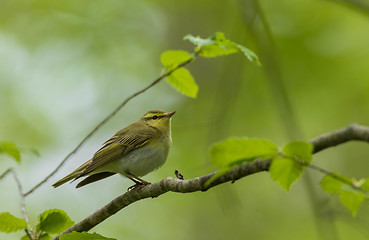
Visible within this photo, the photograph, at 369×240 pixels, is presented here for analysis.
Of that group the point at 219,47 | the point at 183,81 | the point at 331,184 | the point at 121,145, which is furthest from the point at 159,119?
the point at 331,184

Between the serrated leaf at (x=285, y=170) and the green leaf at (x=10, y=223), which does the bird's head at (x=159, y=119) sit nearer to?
the green leaf at (x=10, y=223)

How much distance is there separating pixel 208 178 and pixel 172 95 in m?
9.41

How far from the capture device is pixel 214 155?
1857mm

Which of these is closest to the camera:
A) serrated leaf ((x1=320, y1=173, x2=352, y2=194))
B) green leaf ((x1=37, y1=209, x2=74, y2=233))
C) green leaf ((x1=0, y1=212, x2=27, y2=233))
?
serrated leaf ((x1=320, y1=173, x2=352, y2=194))

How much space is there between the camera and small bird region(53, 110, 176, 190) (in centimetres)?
558

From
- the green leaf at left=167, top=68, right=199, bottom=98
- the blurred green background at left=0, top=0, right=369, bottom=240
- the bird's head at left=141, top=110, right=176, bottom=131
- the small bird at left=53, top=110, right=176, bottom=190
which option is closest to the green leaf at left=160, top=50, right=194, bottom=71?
the green leaf at left=167, top=68, right=199, bottom=98

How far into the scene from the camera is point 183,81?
3605 mm

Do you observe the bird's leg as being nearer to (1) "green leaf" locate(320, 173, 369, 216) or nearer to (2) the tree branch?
(2) the tree branch

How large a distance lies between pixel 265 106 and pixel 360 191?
348 inches

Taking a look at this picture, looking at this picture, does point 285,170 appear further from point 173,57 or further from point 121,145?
point 121,145

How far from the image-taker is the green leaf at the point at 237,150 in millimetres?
1825

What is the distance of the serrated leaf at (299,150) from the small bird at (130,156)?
377 cm

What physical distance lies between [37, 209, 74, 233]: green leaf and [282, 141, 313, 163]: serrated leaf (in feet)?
7.23

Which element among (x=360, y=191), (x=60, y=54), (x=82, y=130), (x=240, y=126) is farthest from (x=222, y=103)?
(x=60, y=54)
